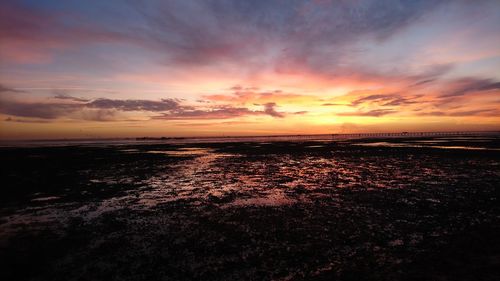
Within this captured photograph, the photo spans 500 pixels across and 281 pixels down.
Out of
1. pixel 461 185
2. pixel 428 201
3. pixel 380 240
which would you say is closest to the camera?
pixel 380 240

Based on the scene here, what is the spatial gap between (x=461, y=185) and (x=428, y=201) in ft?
17.8

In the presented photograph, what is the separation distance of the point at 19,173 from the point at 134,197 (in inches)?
672

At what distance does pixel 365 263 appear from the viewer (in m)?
7.77

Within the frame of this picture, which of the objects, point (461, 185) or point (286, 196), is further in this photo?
point (461, 185)

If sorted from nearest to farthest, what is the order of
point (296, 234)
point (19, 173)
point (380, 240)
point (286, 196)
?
1. point (380, 240)
2. point (296, 234)
3. point (286, 196)
4. point (19, 173)

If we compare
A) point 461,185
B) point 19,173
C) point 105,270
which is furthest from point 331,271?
point 19,173

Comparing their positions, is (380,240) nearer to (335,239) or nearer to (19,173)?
(335,239)

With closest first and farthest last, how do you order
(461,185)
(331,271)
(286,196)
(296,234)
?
(331,271)
(296,234)
(286,196)
(461,185)

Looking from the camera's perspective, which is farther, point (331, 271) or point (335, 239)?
point (335, 239)

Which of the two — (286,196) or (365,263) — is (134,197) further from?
(365,263)

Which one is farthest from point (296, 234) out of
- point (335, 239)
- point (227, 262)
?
point (227, 262)

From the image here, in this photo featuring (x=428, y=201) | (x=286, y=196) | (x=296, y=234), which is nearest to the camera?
(x=296, y=234)

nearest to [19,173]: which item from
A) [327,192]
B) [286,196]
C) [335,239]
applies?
[286,196]

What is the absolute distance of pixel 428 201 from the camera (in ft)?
47.2
